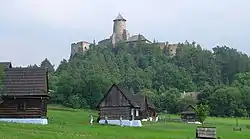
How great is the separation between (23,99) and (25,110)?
120 cm

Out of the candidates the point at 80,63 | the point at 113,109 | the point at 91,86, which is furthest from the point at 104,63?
the point at 113,109

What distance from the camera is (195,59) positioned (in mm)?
193375

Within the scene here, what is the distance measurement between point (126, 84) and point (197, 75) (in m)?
32.4

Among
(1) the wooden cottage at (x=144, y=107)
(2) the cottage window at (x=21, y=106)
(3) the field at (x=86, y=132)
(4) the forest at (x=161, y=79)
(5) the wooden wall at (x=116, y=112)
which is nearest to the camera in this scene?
(3) the field at (x=86, y=132)

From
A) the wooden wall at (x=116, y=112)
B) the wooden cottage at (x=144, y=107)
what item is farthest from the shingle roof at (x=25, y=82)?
the wooden cottage at (x=144, y=107)

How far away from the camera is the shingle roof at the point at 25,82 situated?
5288 cm

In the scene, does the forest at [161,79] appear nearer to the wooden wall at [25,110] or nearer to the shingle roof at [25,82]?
the shingle roof at [25,82]

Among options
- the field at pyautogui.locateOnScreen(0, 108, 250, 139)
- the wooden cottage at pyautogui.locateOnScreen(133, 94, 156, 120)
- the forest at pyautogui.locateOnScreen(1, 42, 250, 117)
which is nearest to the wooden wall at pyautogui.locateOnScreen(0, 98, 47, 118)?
the field at pyautogui.locateOnScreen(0, 108, 250, 139)

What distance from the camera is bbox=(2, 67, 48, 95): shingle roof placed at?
5288 centimetres

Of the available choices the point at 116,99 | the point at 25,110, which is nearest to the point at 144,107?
the point at 116,99

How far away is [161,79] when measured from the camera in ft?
552

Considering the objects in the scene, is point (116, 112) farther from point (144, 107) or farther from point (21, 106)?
point (144, 107)

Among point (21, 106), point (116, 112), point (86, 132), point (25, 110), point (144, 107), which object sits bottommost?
point (86, 132)

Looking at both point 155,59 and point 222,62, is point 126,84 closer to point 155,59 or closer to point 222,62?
point 155,59
